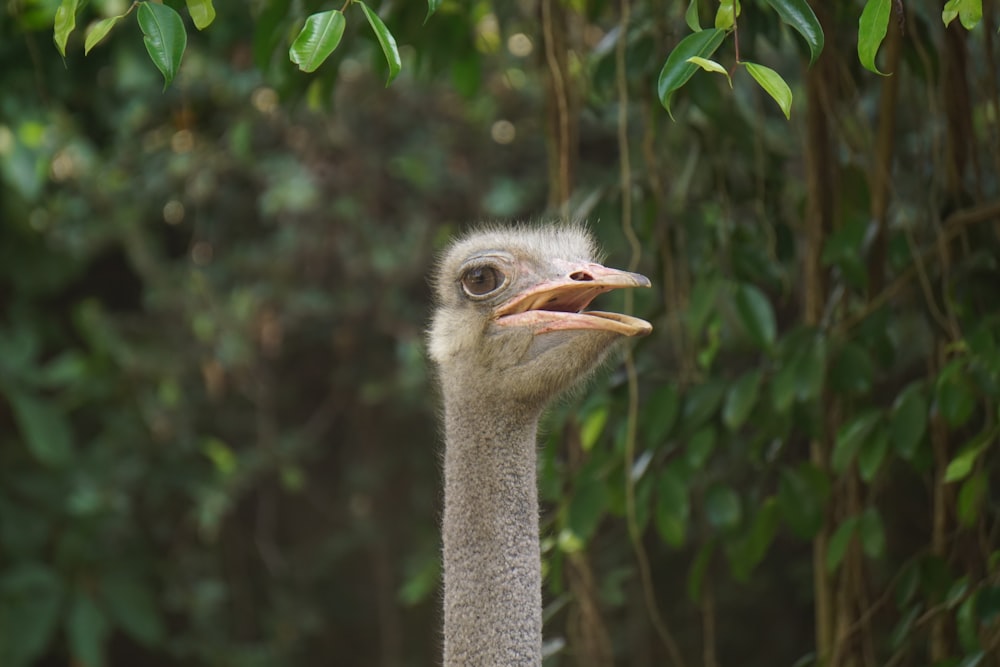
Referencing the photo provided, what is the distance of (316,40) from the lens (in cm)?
139

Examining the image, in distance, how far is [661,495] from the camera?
2.30 m

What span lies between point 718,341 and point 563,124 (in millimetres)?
485

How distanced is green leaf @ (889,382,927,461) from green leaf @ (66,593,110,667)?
2683 millimetres

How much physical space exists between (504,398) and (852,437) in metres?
0.58

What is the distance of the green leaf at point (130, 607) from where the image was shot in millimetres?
4305

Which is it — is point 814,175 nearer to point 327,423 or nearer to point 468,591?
point 468,591

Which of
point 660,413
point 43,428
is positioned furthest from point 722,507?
point 43,428

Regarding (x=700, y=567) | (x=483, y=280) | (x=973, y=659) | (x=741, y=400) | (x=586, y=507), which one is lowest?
(x=973, y=659)

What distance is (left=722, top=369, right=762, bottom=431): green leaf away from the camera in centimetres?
223

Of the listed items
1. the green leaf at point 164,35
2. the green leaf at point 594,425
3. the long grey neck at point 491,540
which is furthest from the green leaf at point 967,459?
the green leaf at point 164,35

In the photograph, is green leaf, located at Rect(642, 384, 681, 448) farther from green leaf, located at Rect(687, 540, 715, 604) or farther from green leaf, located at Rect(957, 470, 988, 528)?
green leaf, located at Rect(957, 470, 988, 528)

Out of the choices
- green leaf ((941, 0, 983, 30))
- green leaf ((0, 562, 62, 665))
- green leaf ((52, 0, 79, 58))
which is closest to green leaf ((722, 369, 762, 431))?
green leaf ((941, 0, 983, 30))

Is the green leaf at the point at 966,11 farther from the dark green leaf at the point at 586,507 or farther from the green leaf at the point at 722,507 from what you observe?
the dark green leaf at the point at 586,507

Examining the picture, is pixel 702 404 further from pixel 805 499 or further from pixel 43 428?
pixel 43 428
